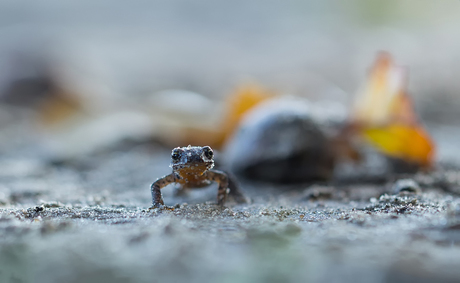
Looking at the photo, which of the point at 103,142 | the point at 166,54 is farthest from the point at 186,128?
the point at 166,54

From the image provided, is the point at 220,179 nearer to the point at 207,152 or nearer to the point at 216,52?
the point at 207,152

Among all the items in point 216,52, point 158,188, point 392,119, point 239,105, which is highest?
point 216,52

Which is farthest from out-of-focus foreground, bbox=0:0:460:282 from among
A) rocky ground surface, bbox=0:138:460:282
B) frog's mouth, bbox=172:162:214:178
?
frog's mouth, bbox=172:162:214:178

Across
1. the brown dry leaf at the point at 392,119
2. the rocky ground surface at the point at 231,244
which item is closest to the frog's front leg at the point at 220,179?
the rocky ground surface at the point at 231,244

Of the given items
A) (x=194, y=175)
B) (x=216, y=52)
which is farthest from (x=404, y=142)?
(x=216, y=52)

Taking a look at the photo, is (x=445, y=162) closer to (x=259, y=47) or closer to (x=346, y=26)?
(x=259, y=47)

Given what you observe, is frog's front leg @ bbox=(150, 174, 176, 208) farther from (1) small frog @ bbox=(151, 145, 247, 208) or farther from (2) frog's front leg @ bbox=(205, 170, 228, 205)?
(2) frog's front leg @ bbox=(205, 170, 228, 205)

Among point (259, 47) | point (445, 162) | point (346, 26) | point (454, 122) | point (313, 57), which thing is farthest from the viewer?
point (346, 26)
